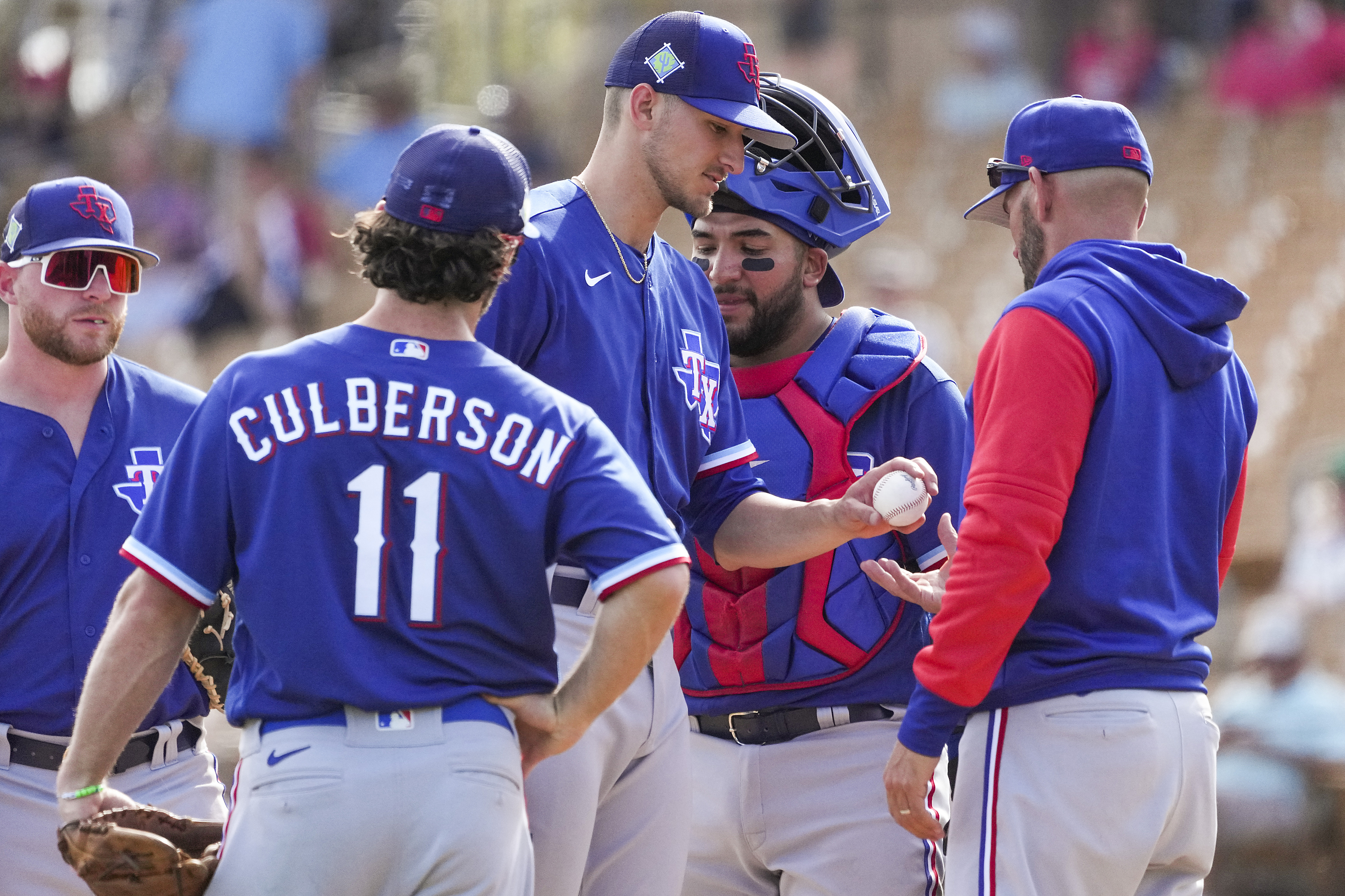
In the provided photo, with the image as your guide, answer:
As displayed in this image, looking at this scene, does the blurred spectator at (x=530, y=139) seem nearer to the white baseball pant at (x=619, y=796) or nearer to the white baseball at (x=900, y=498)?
the white baseball at (x=900, y=498)

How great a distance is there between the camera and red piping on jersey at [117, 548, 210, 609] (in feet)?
9.45

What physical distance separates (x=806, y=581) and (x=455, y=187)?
151cm

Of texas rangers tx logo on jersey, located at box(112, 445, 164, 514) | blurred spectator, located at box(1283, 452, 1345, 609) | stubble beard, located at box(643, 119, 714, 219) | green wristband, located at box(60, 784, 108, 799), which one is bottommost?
blurred spectator, located at box(1283, 452, 1345, 609)

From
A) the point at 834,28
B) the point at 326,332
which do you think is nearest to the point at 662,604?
the point at 326,332

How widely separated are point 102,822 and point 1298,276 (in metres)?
10.3

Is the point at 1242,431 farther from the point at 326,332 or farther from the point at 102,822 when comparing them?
the point at 102,822

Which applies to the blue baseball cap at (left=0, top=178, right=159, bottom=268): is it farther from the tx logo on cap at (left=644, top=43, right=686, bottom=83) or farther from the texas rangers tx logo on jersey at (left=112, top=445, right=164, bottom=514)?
the tx logo on cap at (left=644, top=43, right=686, bottom=83)

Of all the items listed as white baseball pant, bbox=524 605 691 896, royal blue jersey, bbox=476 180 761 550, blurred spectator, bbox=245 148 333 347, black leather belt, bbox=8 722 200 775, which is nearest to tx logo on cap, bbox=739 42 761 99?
royal blue jersey, bbox=476 180 761 550

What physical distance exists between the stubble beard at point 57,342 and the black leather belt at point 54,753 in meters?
0.86

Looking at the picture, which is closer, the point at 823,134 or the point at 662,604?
the point at 662,604

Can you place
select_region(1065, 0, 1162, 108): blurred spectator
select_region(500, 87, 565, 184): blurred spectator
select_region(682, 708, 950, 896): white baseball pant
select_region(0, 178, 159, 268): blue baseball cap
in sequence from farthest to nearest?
select_region(1065, 0, 1162, 108): blurred spectator < select_region(500, 87, 565, 184): blurred spectator < select_region(0, 178, 159, 268): blue baseball cap < select_region(682, 708, 950, 896): white baseball pant

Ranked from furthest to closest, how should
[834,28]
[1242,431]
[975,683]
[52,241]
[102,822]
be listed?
[834,28]
[52,241]
[1242,431]
[975,683]
[102,822]

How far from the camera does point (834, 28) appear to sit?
19594 millimetres

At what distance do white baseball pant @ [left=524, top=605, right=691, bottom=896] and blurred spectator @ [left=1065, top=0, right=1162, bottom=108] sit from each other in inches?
480
